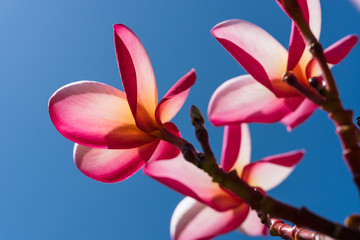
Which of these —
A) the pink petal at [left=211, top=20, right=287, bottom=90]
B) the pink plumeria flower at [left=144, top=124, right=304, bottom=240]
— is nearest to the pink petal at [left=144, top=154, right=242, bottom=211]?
the pink plumeria flower at [left=144, top=124, right=304, bottom=240]

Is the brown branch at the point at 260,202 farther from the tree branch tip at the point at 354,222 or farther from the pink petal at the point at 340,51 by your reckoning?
the pink petal at the point at 340,51

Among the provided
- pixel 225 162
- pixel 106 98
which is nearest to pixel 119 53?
pixel 106 98

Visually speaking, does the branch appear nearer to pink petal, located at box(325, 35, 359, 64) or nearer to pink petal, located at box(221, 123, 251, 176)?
pink petal, located at box(221, 123, 251, 176)


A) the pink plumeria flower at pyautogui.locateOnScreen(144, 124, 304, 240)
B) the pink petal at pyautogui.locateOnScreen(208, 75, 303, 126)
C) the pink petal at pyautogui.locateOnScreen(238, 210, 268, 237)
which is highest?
the pink petal at pyautogui.locateOnScreen(208, 75, 303, 126)

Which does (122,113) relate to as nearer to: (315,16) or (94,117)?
(94,117)

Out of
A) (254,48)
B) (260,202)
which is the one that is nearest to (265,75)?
(254,48)

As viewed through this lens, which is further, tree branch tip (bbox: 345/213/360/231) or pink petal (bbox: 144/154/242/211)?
pink petal (bbox: 144/154/242/211)
